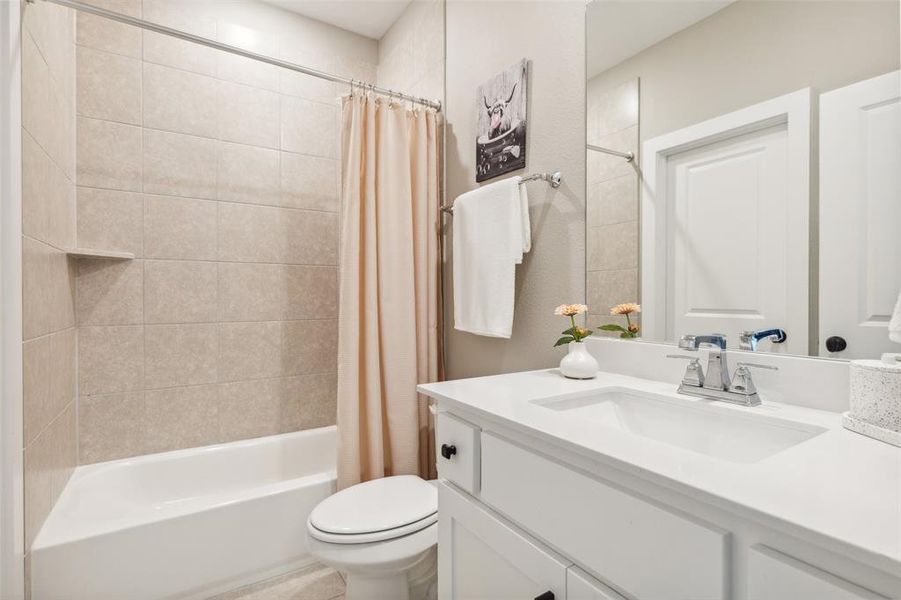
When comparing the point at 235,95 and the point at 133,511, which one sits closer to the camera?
the point at 133,511

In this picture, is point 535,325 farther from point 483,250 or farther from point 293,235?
point 293,235

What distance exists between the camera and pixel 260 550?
1.62 m

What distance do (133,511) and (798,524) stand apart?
2238 mm

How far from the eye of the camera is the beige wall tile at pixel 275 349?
2.12 metres

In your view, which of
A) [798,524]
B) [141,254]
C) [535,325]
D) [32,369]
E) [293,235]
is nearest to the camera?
[798,524]

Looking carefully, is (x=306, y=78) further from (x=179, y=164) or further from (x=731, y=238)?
(x=731, y=238)

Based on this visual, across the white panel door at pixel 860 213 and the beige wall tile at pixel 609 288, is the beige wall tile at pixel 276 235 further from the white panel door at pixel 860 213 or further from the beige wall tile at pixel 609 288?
the white panel door at pixel 860 213

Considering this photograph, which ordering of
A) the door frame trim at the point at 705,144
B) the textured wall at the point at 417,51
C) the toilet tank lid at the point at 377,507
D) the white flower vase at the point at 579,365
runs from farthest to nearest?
the textured wall at the point at 417,51 < the toilet tank lid at the point at 377,507 < the white flower vase at the point at 579,365 < the door frame trim at the point at 705,144

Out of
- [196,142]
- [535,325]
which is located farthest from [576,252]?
[196,142]

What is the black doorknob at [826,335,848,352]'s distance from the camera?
0.80 metres

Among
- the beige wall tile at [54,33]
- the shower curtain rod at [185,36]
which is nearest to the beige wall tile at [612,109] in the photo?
the shower curtain rod at [185,36]

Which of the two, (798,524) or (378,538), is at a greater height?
(798,524)

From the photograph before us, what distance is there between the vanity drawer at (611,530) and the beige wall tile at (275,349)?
5.61ft

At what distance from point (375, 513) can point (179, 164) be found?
1.80 meters
